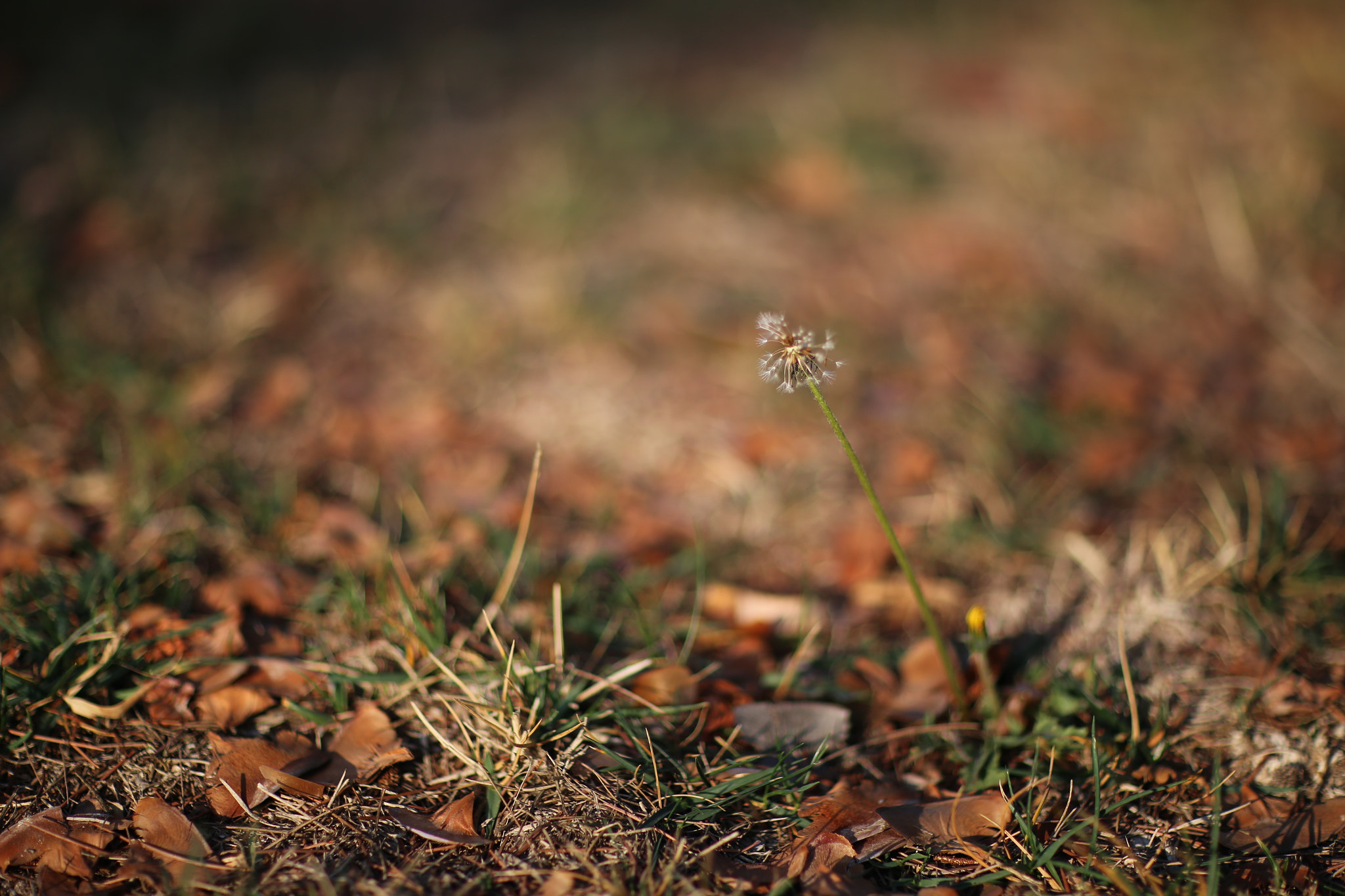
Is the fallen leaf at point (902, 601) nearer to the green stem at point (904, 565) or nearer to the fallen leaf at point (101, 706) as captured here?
the green stem at point (904, 565)

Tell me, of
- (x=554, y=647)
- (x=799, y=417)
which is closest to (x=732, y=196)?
(x=799, y=417)

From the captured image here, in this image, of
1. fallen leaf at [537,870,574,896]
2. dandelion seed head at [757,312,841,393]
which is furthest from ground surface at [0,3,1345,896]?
dandelion seed head at [757,312,841,393]

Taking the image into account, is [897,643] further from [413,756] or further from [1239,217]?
[1239,217]

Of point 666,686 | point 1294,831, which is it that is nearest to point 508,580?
point 666,686

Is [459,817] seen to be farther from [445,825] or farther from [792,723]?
[792,723]

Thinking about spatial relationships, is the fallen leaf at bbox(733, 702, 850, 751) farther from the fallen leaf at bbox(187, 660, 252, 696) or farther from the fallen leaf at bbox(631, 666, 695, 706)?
the fallen leaf at bbox(187, 660, 252, 696)

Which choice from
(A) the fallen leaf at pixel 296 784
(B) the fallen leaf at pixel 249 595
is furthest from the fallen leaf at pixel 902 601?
(B) the fallen leaf at pixel 249 595
